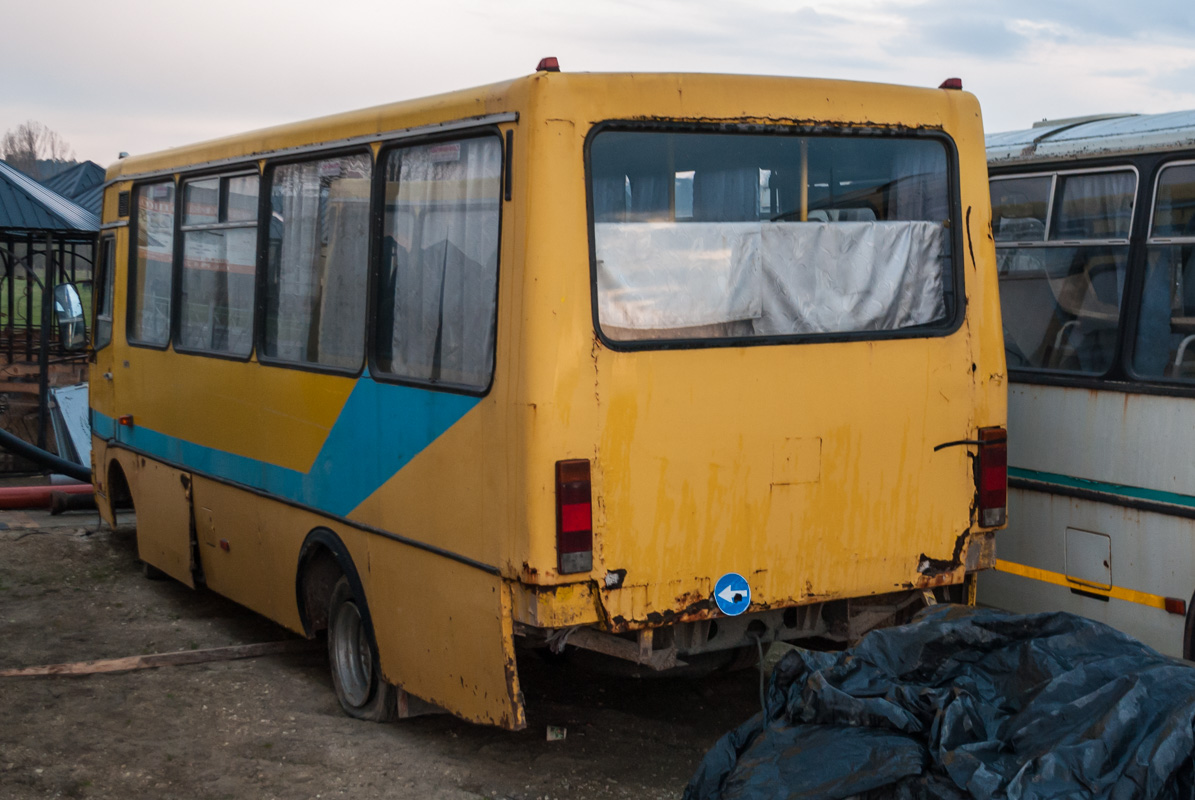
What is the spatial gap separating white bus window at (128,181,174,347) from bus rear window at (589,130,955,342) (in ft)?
14.0

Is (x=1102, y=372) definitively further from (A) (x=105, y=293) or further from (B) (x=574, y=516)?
(A) (x=105, y=293)

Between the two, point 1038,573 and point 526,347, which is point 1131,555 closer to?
point 1038,573

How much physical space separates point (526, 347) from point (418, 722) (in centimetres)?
230

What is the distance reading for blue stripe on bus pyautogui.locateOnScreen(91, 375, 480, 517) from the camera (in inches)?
197

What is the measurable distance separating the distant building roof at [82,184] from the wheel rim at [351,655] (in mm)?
21651

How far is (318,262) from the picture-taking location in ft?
19.6

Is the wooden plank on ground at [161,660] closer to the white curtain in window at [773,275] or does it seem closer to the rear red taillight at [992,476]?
the white curtain in window at [773,275]

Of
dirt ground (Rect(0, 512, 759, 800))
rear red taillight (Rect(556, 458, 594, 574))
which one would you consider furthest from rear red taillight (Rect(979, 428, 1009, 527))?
rear red taillight (Rect(556, 458, 594, 574))

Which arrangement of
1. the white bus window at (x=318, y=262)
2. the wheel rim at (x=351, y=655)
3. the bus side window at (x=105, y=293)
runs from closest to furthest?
the white bus window at (x=318, y=262), the wheel rim at (x=351, y=655), the bus side window at (x=105, y=293)

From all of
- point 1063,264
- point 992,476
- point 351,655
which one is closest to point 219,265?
point 351,655

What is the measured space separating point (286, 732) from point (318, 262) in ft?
7.14

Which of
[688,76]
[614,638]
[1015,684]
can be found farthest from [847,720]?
[688,76]

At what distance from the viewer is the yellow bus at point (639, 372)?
447 cm

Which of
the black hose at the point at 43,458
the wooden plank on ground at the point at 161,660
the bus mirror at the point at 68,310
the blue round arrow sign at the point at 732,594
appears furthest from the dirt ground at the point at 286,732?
the black hose at the point at 43,458
